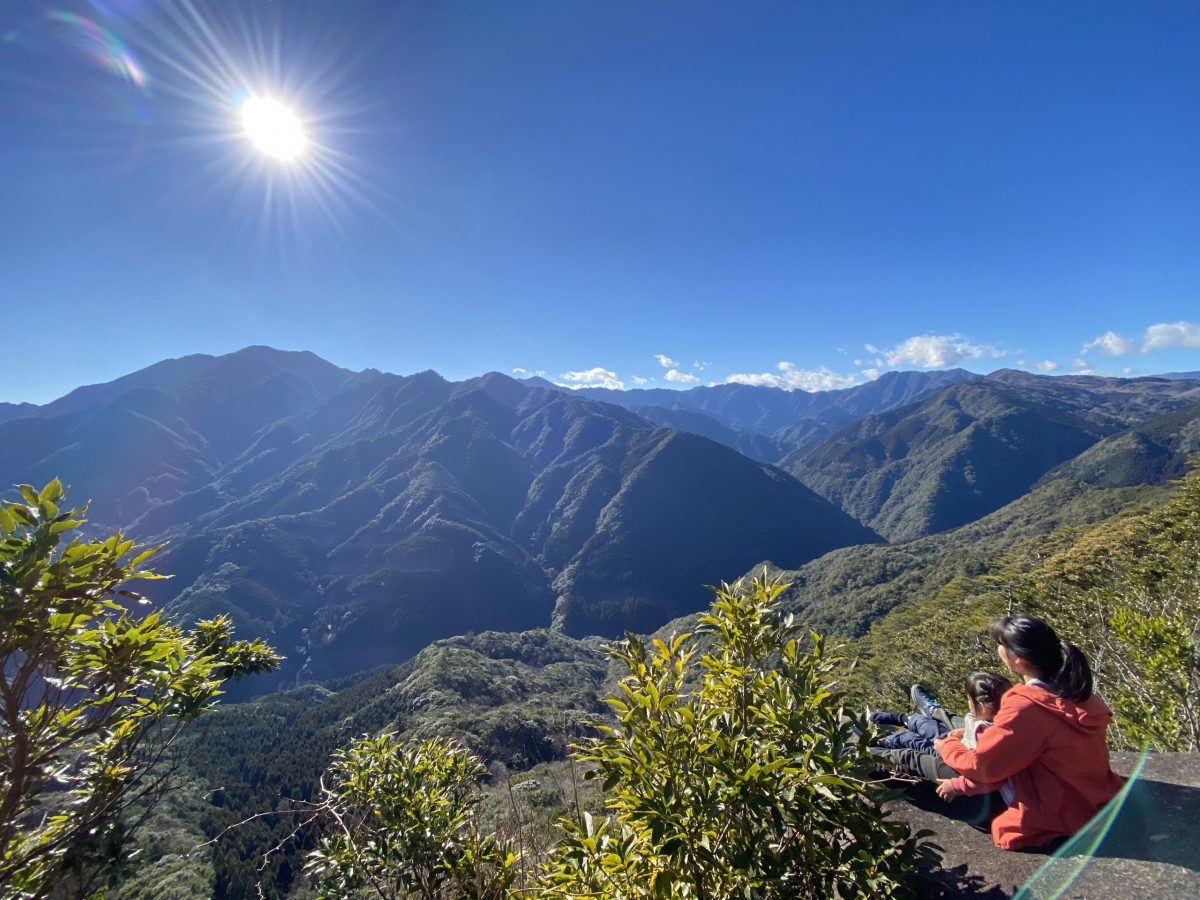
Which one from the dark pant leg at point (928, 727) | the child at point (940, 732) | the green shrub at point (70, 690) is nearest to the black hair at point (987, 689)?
the child at point (940, 732)

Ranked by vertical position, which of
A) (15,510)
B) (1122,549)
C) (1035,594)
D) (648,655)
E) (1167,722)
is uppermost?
(15,510)

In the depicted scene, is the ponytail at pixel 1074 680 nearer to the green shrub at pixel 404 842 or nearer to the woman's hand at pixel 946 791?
the woman's hand at pixel 946 791

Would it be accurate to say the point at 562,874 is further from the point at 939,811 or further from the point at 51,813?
the point at 51,813

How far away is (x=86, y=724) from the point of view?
12.2 ft

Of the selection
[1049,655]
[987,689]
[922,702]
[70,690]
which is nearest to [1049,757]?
[1049,655]

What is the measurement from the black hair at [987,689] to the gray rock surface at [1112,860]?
→ 0.92m

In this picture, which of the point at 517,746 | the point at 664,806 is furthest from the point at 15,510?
the point at 517,746

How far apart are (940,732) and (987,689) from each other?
0.85 m

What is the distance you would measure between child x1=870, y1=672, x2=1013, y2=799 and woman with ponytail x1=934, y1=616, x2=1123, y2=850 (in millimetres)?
287

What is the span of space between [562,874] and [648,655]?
1213mm

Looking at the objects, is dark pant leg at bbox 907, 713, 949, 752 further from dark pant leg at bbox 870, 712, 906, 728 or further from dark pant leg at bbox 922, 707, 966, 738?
dark pant leg at bbox 870, 712, 906, 728

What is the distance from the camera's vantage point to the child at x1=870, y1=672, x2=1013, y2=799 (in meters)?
4.43

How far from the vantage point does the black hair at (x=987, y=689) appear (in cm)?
484

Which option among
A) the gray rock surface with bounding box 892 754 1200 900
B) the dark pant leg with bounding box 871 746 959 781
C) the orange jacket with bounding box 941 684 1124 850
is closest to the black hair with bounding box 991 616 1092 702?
the orange jacket with bounding box 941 684 1124 850
